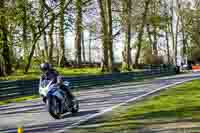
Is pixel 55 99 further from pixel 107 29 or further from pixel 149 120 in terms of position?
pixel 107 29

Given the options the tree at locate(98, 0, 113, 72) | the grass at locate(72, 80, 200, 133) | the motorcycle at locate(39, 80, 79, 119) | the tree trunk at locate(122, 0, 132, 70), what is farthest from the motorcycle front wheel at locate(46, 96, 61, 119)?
the tree trunk at locate(122, 0, 132, 70)

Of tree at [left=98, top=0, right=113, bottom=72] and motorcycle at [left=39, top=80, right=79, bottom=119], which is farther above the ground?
tree at [left=98, top=0, right=113, bottom=72]

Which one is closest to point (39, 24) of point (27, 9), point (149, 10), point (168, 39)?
point (27, 9)

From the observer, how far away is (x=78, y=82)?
29922 mm

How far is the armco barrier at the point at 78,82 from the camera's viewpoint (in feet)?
74.5

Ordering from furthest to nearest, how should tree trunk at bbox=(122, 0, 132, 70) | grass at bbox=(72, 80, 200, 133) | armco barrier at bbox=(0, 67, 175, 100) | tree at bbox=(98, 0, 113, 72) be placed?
1. tree trunk at bbox=(122, 0, 132, 70)
2. tree at bbox=(98, 0, 113, 72)
3. armco barrier at bbox=(0, 67, 175, 100)
4. grass at bbox=(72, 80, 200, 133)

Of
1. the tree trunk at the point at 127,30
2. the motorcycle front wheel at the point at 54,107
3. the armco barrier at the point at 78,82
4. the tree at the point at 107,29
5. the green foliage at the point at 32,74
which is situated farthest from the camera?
the tree trunk at the point at 127,30

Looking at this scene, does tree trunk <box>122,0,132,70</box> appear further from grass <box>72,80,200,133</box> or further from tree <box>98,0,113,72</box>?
grass <box>72,80,200,133</box>

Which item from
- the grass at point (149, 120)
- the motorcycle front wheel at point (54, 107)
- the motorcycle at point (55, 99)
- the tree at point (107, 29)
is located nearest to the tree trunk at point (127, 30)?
the tree at point (107, 29)

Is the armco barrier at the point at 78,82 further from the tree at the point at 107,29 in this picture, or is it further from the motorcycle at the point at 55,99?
the motorcycle at the point at 55,99

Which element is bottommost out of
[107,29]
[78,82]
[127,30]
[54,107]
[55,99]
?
[78,82]

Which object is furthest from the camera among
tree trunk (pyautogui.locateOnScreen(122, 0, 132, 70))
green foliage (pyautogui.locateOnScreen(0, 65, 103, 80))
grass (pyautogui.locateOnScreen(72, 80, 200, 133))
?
tree trunk (pyautogui.locateOnScreen(122, 0, 132, 70))

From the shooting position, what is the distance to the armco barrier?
22708 millimetres

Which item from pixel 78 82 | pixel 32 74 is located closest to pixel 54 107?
pixel 78 82
